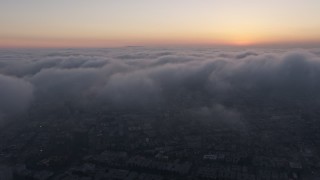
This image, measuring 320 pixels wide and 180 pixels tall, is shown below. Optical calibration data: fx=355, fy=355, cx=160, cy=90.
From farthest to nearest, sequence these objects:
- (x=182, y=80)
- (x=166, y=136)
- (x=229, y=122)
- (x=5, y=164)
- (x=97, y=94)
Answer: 1. (x=182, y=80)
2. (x=97, y=94)
3. (x=229, y=122)
4. (x=166, y=136)
5. (x=5, y=164)

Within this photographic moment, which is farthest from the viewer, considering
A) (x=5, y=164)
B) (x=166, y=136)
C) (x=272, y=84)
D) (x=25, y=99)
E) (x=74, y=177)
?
(x=272, y=84)

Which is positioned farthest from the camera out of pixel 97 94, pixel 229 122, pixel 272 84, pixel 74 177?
pixel 272 84

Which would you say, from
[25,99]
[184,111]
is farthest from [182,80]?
[25,99]

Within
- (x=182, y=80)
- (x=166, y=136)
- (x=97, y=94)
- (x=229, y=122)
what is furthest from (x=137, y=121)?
(x=182, y=80)

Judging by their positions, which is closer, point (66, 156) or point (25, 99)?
point (66, 156)

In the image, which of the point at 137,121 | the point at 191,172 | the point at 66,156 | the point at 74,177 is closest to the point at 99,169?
the point at 74,177

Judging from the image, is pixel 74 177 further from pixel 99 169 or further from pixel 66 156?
pixel 66 156

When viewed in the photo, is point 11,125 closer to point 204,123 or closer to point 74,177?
point 74,177

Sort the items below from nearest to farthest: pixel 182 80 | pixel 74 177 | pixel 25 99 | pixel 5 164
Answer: pixel 74 177
pixel 5 164
pixel 25 99
pixel 182 80

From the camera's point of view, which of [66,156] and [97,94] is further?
[97,94]
